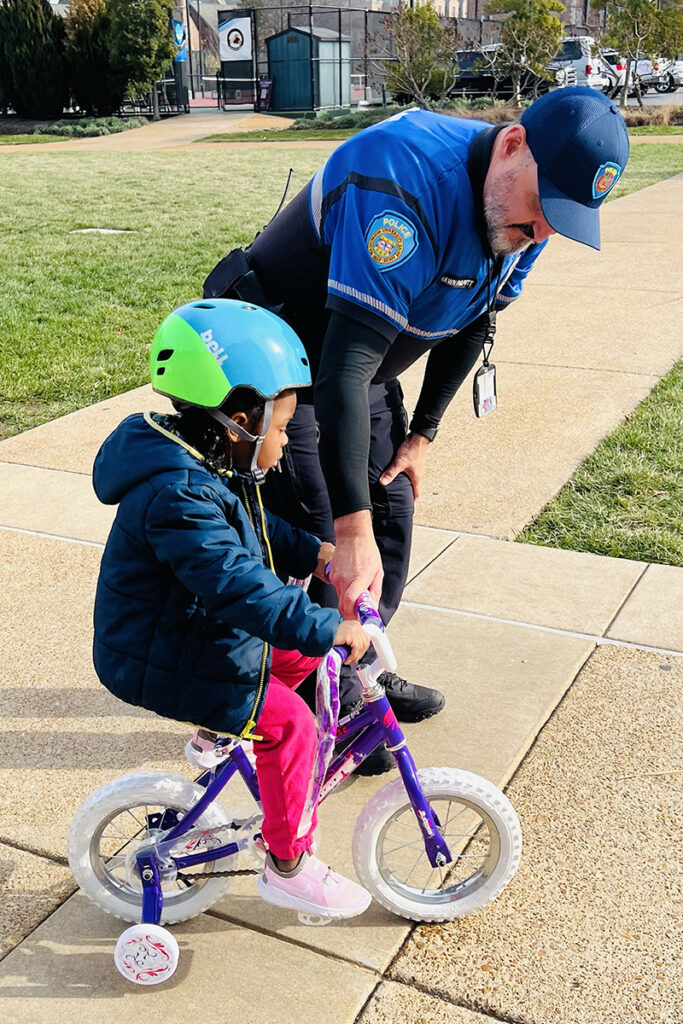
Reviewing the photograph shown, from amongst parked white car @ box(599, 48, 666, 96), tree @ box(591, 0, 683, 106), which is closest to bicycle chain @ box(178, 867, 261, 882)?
tree @ box(591, 0, 683, 106)

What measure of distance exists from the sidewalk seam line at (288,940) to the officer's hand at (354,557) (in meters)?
0.76

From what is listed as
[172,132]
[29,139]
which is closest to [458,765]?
[29,139]

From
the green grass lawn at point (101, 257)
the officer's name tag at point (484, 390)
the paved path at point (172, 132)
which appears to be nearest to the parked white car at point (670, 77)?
the paved path at point (172, 132)

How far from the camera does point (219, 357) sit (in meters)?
2.10

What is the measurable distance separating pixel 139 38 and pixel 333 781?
33.2 m

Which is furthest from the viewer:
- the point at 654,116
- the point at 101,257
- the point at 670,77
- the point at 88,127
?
the point at 670,77

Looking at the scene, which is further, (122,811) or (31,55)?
(31,55)

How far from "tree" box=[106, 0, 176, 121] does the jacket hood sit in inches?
1290

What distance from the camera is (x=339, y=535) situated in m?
2.40

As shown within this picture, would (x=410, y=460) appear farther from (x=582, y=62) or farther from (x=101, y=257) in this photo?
(x=582, y=62)

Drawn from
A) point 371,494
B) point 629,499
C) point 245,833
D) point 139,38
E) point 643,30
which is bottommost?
point 629,499

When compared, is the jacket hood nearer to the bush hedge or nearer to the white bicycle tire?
the white bicycle tire

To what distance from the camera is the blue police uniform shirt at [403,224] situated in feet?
7.68

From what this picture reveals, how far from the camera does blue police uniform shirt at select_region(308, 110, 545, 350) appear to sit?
234 cm
